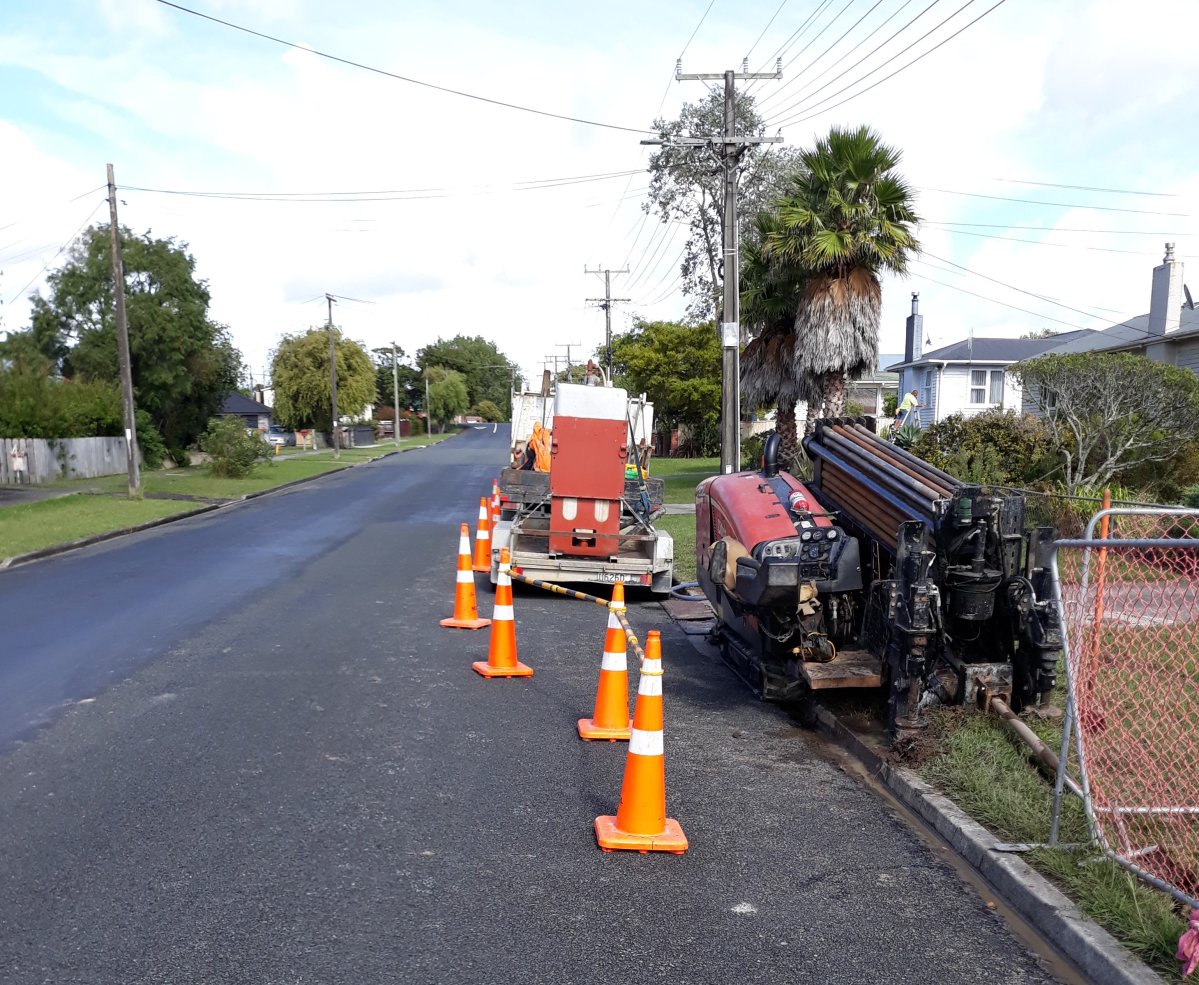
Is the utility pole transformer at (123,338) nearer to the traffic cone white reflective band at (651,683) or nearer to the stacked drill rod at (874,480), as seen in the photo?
the stacked drill rod at (874,480)

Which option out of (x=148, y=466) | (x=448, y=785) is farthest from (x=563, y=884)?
(x=148, y=466)

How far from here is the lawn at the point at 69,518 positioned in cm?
1708

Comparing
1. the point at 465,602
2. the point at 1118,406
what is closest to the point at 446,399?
the point at 1118,406

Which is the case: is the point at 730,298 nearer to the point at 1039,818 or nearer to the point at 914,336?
the point at 1039,818

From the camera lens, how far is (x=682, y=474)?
34188mm

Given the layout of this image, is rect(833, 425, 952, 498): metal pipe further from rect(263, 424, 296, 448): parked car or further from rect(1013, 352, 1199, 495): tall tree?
rect(263, 424, 296, 448): parked car

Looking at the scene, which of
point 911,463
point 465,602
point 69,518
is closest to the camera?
point 911,463

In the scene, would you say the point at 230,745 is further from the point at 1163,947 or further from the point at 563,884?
the point at 1163,947

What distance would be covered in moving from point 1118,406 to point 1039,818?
40.2 ft

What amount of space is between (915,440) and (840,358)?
84.3 inches

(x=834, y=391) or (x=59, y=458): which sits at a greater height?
(x=834, y=391)

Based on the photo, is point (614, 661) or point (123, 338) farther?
point (123, 338)

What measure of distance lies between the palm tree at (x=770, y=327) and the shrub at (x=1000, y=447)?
3.26 metres

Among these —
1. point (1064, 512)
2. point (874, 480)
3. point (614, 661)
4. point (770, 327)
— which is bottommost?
point (614, 661)
